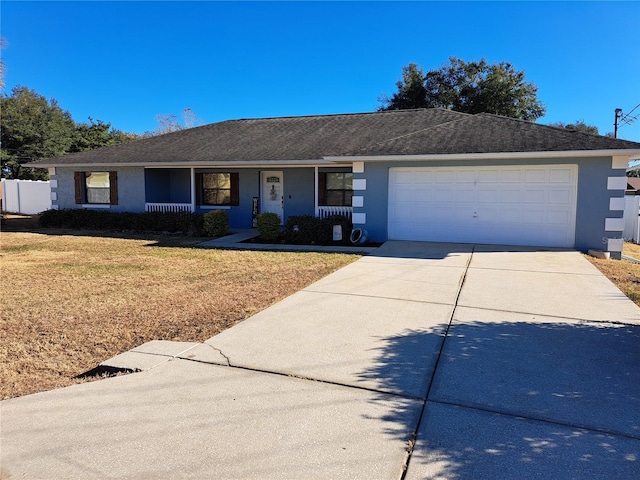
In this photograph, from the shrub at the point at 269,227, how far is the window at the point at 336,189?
2.53m

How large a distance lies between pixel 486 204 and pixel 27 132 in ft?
127

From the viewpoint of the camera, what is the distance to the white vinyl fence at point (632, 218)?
53.5ft

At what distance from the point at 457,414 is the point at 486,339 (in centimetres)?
172

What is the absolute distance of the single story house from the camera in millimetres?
10836

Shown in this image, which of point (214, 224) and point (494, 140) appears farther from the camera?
point (214, 224)

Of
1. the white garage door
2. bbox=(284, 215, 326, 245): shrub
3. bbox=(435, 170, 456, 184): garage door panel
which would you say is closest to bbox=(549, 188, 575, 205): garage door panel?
the white garage door

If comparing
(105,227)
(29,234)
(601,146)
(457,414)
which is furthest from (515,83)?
(457,414)

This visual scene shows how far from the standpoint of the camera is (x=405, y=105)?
115 feet

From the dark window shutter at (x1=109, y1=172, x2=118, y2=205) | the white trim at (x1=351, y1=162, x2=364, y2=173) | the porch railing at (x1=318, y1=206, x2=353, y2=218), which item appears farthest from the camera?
the dark window shutter at (x1=109, y1=172, x2=118, y2=205)

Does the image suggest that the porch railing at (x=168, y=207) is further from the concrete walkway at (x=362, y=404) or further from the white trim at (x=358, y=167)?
the concrete walkway at (x=362, y=404)

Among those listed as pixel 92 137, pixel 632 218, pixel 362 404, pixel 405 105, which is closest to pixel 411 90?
pixel 405 105

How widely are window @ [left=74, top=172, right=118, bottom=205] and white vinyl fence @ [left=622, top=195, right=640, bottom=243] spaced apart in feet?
66.3

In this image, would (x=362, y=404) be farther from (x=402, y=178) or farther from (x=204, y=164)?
(x=204, y=164)

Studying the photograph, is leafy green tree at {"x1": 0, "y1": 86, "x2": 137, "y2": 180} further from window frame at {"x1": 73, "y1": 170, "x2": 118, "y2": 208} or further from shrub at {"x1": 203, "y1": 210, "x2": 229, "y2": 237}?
shrub at {"x1": 203, "y1": 210, "x2": 229, "y2": 237}
